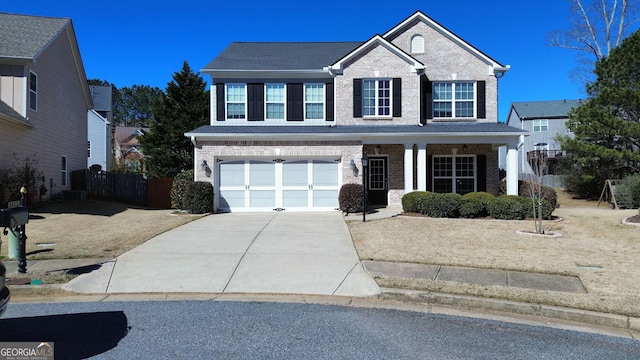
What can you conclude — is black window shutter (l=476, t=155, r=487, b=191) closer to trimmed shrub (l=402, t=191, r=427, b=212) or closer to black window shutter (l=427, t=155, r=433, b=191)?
black window shutter (l=427, t=155, r=433, b=191)

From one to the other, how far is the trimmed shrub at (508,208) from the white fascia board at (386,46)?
6762 millimetres

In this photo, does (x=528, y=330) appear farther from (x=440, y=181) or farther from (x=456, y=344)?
(x=440, y=181)

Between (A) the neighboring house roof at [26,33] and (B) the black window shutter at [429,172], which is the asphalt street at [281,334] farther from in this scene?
(A) the neighboring house roof at [26,33]

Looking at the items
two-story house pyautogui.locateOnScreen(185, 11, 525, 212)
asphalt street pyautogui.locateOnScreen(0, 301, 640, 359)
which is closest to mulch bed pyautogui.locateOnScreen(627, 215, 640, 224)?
two-story house pyautogui.locateOnScreen(185, 11, 525, 212)

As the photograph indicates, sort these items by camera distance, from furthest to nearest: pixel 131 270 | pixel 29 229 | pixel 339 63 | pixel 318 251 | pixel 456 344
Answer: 1. pixel 339 63
2. pixel 29 229
3. pixel 318 251
4. pixel 131 270
5. pixel 456 344

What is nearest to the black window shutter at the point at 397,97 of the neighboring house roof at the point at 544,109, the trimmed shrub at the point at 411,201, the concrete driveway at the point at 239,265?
the trimmed shrub at the point at 411,201

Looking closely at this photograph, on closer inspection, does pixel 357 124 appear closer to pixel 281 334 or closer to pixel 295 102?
pixel 295 102

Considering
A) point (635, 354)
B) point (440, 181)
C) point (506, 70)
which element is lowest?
point (635, 354)

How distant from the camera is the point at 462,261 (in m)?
8.62

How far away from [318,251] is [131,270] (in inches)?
150

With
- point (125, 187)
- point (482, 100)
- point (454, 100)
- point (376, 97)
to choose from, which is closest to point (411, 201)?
point (376, 97)

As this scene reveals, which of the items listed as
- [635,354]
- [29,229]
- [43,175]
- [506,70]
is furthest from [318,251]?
[43,175]

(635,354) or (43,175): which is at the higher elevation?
(43,175)

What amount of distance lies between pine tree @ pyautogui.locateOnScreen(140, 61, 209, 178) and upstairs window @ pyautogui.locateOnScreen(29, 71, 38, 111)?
946 centimetres
